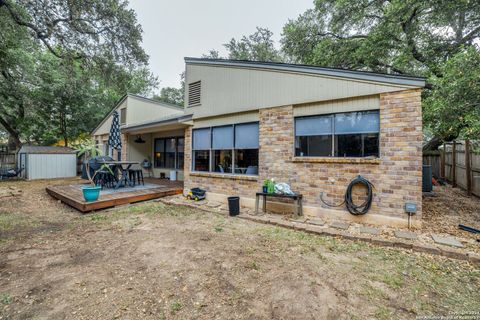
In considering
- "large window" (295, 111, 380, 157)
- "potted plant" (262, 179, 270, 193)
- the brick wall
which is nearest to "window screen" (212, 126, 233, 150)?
the brick wall

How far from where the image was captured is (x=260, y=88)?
20.0 feet

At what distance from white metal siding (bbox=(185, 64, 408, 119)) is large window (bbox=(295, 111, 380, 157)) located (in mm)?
486

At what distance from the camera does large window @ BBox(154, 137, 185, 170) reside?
36.4 ft

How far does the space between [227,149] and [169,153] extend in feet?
19.6

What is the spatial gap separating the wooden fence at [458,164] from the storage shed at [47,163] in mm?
18369

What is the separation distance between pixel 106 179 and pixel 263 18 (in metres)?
19.9

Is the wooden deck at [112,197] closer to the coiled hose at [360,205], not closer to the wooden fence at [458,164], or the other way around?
the coiled hose at [360,205]

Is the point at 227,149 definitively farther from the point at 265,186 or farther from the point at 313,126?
the point at 313,126

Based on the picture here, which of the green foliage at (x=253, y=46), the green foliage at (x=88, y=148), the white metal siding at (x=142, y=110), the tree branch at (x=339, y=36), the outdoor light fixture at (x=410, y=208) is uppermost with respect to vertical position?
the green foliage at (x=253, y=46)

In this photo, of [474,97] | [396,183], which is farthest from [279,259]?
[474,97]

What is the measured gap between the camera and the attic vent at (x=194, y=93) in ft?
25.1

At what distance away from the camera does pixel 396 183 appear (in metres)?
4.35

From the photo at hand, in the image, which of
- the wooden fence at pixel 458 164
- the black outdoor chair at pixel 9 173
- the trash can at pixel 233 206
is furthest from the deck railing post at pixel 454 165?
the black outdoor chair at pixel 9 173

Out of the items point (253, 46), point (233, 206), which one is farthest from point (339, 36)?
point (253, 46)
